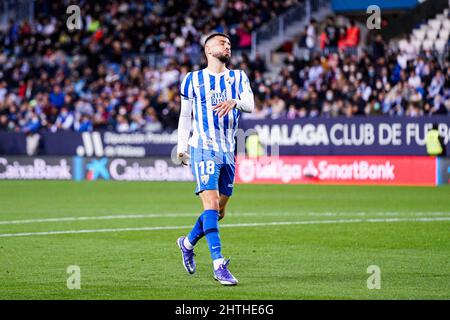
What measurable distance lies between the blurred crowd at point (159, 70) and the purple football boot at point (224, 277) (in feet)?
66.7

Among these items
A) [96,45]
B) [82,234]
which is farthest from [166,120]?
[82,234]

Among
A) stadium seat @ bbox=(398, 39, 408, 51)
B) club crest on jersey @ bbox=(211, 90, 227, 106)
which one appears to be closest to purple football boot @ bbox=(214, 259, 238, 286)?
club crest on jersey @ bbox=(211, 90, 227, 106)

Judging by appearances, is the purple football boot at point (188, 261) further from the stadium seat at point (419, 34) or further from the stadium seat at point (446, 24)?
the stadium seat at point (419, 34)

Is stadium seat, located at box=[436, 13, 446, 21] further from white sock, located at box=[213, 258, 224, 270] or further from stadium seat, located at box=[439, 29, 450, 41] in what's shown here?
white sock, located at box=[213, 258, 224, 270]

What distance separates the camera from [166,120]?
34.0 metres

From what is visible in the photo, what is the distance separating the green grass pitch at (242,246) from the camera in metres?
9.62

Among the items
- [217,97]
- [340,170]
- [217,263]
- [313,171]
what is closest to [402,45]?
[340,170]

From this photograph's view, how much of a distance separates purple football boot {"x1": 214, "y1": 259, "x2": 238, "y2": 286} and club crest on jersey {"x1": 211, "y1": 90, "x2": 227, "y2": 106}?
166cm

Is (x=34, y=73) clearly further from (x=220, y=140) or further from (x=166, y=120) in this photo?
(x=220, y=140)

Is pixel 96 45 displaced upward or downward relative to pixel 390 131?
upward

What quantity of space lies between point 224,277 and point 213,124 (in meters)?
1.60

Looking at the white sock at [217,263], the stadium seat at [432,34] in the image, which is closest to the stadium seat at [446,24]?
the stadium seat at [432,34]

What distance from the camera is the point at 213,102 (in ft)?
34.3

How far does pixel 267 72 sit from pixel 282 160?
6.39 meters
